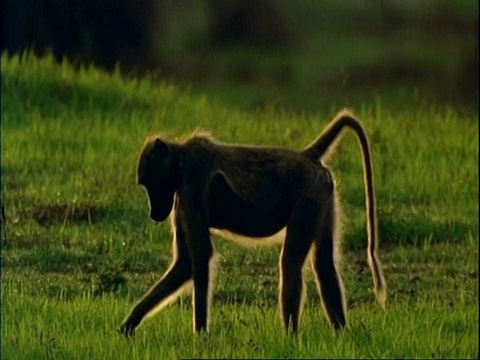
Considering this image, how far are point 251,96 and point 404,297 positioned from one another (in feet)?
3.07

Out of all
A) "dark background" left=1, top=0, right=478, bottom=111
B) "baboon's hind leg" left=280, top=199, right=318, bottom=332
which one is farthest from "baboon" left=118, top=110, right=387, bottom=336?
"dark background" left=1, top=0, right=478, bottom=111

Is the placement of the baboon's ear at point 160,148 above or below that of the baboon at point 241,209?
above

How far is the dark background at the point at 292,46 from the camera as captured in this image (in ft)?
19.1

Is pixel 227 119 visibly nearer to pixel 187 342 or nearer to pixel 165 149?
pixel 165 149

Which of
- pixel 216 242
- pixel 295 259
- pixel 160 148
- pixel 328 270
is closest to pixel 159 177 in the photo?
pixel 160 148

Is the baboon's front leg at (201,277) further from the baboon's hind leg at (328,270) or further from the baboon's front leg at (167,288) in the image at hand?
the baboon's hind leg at (328,270)

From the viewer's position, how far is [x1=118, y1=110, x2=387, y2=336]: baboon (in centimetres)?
555

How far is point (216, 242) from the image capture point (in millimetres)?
5602

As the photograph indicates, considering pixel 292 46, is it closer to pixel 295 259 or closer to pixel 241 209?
pixel 241 209

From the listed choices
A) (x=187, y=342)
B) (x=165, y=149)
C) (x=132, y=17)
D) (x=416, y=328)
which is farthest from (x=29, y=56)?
(x=416, y=328)

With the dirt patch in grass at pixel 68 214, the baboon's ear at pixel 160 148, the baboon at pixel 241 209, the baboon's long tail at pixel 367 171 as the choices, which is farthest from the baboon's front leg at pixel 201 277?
the dirt patch in grass at pixel 68 214

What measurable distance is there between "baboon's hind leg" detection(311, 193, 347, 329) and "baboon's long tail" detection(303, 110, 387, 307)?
159mm

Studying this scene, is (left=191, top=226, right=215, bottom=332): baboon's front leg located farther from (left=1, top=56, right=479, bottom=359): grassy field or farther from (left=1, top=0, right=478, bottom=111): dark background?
(left=1, top=0, right=478, bottom=111): dark background

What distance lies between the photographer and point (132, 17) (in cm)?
593
